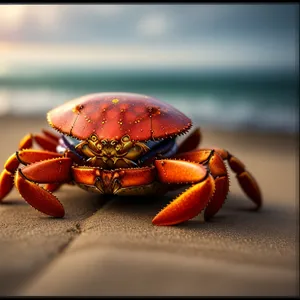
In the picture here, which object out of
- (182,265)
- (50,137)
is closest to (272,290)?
(182,265)

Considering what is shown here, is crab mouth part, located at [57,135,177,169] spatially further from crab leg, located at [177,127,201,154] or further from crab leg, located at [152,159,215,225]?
crab leg, located at [177,127,201,154]

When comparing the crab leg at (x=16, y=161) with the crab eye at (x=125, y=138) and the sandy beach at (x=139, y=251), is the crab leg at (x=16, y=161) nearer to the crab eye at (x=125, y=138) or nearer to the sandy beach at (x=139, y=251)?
the sandy beach at (x=139, y=251)

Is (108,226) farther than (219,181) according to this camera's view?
No

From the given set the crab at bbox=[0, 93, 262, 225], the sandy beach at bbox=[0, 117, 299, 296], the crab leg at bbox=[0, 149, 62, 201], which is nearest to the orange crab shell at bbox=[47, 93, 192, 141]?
the crab at bbox=[0, 93, 262, 225]

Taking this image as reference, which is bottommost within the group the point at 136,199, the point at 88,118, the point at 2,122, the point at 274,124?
Answer: the point at 274,124

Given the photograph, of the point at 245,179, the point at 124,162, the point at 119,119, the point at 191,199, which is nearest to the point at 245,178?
the point at 245,179

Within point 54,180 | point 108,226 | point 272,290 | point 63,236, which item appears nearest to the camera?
point 272,290

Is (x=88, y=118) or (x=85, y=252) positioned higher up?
(x=88, y=118)

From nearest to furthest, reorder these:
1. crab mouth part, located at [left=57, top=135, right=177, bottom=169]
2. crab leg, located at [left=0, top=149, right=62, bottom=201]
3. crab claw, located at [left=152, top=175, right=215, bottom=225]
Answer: crab claw, located at [left=152, top=175, right=215, bottom=225]
crab mouth part, located at [left=57, top=135, right=177, bottom=169]
crab leg, located at [left=0, top=149, right=62, bottom=201]

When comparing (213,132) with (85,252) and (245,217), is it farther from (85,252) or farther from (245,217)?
(85,252)
